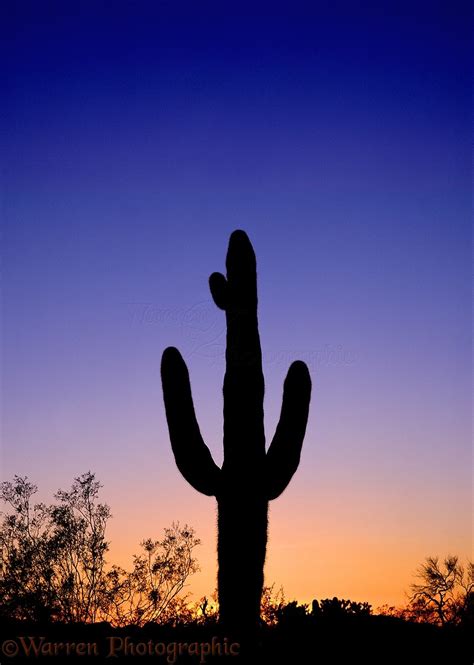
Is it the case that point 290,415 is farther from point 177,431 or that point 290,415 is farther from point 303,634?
point 303,634

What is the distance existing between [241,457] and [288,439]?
2.47ft

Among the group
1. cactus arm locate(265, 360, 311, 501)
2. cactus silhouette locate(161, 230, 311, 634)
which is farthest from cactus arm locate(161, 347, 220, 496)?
cactus arm locate(265, 360, 311, 501)

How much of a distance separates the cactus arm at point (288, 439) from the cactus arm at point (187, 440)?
831mm

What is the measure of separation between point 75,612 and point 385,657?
25.2ft

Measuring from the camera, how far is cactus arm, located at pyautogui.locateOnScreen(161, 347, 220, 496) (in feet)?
34.4

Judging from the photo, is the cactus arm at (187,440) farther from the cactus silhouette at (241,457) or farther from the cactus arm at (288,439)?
the cactus arm at (288,439)

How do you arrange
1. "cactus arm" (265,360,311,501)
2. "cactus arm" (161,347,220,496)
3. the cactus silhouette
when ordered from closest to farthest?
the cactus silhouette
"cactus arm" (161,347,220,496)
"cactus arm" (265,360,311,501)

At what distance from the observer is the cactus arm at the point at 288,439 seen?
10.6 m

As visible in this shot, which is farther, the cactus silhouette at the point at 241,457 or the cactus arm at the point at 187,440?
the cactus arm at the point at 187,440

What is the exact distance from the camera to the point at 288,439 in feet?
35.0

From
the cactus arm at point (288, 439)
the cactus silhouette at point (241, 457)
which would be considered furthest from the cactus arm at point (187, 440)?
the cactus arm at point (288, 439)

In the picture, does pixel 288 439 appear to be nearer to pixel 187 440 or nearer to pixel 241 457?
pixel 241 457

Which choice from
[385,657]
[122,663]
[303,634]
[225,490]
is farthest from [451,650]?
[122,663]

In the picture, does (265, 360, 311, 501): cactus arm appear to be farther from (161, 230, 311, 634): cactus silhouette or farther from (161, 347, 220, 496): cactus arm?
(161, 347, 220, 496): cactus arm
